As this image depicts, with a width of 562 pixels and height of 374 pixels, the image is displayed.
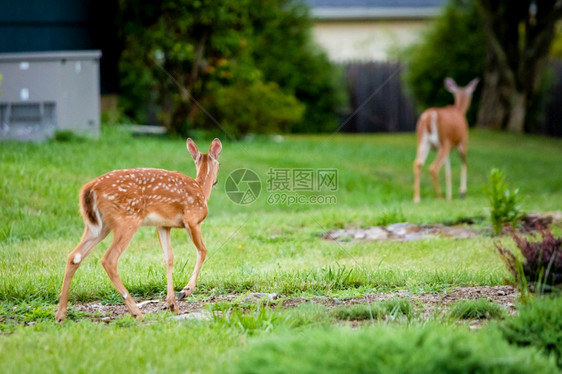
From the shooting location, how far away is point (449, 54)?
26.5m

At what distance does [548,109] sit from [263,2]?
521 inches

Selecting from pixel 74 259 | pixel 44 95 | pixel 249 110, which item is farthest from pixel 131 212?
pixel 249 110

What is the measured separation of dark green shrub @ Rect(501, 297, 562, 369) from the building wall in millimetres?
28959

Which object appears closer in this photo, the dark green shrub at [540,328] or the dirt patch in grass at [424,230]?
the dark green shrub at [540,328]

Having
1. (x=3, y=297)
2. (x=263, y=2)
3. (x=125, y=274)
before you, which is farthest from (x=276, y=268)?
(x=263, y=2)

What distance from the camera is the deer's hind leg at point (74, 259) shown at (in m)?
5.98

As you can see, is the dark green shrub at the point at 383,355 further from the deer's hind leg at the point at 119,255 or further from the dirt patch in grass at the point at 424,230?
the dirt patch in grass at the point at 424,230

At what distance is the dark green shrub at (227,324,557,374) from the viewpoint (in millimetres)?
4285

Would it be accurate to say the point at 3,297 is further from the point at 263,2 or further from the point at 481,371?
the point at 263,2

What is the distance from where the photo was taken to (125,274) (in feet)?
24.8

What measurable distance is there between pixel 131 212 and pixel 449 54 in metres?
21.8

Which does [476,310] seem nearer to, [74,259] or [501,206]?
[74,259]

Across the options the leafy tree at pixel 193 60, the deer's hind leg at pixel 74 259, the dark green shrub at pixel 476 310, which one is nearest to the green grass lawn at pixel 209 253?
the deer's hind leg at pixel 74 259

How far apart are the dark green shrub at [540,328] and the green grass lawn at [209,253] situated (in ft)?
4.98
